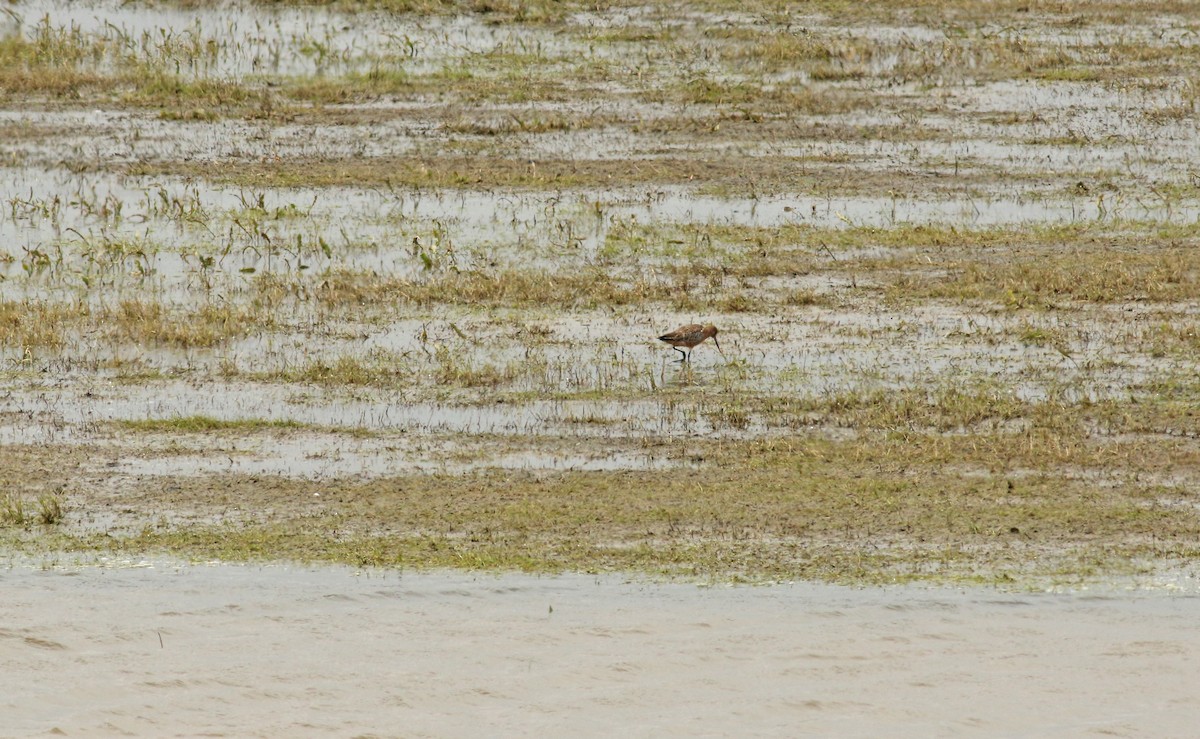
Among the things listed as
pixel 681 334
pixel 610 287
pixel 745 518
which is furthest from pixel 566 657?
pixel 610 287

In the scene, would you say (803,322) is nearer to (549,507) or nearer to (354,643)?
(549,507)

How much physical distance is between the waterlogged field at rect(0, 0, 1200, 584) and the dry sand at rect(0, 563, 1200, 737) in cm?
28

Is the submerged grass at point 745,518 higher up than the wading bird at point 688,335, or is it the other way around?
the wading bird at point 688,335

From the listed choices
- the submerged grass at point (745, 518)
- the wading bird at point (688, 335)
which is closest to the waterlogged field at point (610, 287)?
the submerged grass at point (745, 518)

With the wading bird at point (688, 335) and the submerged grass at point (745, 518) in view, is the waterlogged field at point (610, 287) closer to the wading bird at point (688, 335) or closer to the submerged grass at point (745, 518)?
the submerged grass at point (745, 518)

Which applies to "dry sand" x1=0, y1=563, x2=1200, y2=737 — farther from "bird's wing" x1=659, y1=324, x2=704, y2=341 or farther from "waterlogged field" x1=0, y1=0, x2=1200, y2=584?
"bird's wing" x1=659, y1=324, x2=704, y2=341

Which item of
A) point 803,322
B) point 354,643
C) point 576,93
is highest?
point 576,93

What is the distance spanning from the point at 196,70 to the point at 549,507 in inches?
526

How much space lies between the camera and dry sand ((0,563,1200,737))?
7.27 meters

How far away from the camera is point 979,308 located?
1277 cm

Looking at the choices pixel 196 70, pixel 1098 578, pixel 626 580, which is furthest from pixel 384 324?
pixel 196 70

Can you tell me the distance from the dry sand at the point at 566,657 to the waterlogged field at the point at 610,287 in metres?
0.28

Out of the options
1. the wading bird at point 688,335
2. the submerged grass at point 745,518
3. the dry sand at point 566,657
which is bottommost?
the dry sand at point 566,657

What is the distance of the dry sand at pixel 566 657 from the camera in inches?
286
